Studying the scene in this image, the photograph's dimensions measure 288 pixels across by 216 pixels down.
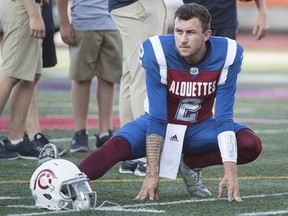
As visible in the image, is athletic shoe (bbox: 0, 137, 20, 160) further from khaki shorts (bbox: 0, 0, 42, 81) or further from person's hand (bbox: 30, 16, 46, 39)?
person's hand (bbox: 30, 16, 46, 39)

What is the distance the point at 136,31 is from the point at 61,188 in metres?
1.81

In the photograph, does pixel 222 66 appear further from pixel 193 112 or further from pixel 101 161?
pixel 101 161

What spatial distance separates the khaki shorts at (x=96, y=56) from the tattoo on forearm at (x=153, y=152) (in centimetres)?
243

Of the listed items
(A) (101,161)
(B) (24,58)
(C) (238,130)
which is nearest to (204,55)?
(C) (238,130)

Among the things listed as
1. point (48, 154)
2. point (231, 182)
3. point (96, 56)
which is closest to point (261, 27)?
point (96, 56)

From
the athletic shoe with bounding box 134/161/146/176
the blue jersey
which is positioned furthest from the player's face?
the athletic shoe with bounding box 134/161/146/176

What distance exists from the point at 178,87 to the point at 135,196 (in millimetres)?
661

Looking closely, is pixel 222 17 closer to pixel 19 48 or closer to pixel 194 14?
pixel 19 48

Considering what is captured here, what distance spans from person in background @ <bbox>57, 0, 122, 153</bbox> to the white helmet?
253 centimetres

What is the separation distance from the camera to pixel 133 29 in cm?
666

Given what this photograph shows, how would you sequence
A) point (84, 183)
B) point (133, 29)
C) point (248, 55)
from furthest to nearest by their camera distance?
1. point (248, 55)
2. point (133, 29)
3. point (84, 183)

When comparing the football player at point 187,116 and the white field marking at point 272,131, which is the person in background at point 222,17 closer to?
the football player at point 187,116

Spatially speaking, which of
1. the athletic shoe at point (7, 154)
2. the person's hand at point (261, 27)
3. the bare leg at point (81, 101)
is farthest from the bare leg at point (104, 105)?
the person's hand at point (261, 27)

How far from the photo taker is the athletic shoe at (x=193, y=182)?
5.74 m
